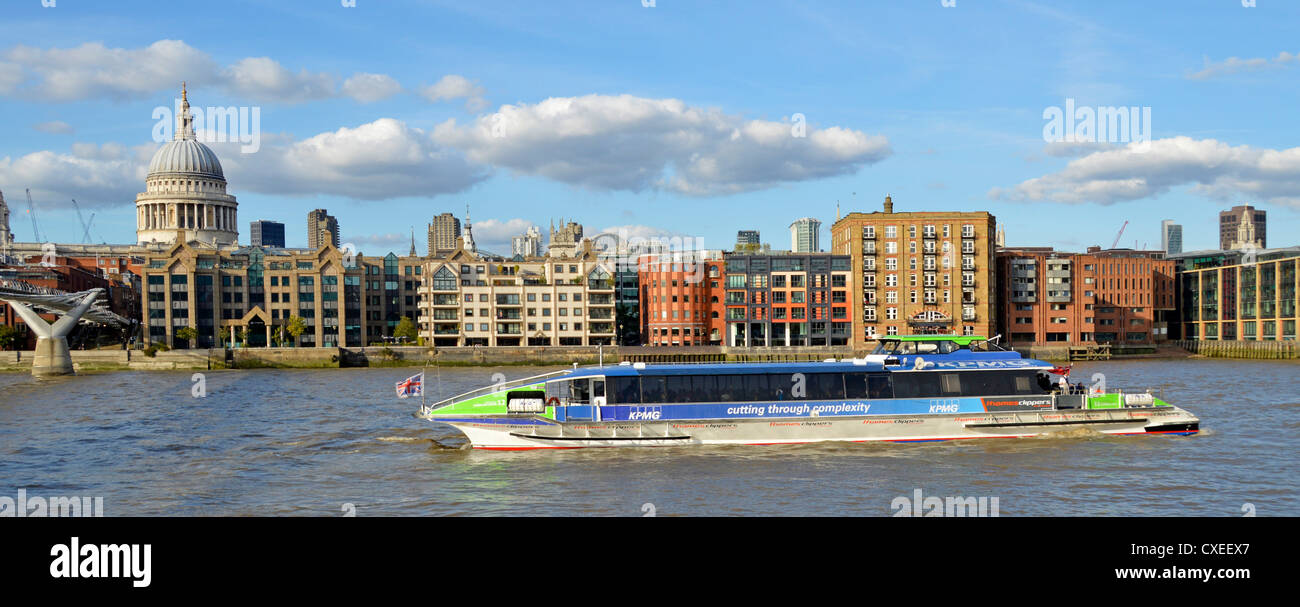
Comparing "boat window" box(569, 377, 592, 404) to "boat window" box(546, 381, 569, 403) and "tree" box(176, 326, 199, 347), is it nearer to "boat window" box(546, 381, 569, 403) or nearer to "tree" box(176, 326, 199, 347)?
"boat window" box(546, 381, 569, 403)

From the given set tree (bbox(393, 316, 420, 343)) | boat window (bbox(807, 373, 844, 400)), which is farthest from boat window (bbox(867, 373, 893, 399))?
tree (bbox(393, 316, 420, 343))

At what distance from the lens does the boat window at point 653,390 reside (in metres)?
35.1

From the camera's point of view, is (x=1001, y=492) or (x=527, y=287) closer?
(x=1001, y=492)

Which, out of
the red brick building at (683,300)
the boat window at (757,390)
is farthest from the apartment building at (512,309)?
the boat window at (757,390)

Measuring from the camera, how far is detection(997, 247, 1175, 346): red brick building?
129 meters

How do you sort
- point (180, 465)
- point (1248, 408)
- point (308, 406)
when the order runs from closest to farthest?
point (180, 465), point (1248, 408), point (308, 406)

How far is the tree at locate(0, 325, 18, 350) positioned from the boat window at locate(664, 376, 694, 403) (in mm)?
111190

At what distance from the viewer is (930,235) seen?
119 meters

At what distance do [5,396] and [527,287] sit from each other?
62459 mm

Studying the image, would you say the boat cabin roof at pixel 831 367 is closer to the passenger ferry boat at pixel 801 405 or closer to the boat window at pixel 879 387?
the passenger ferry boat at pixel 801 405
